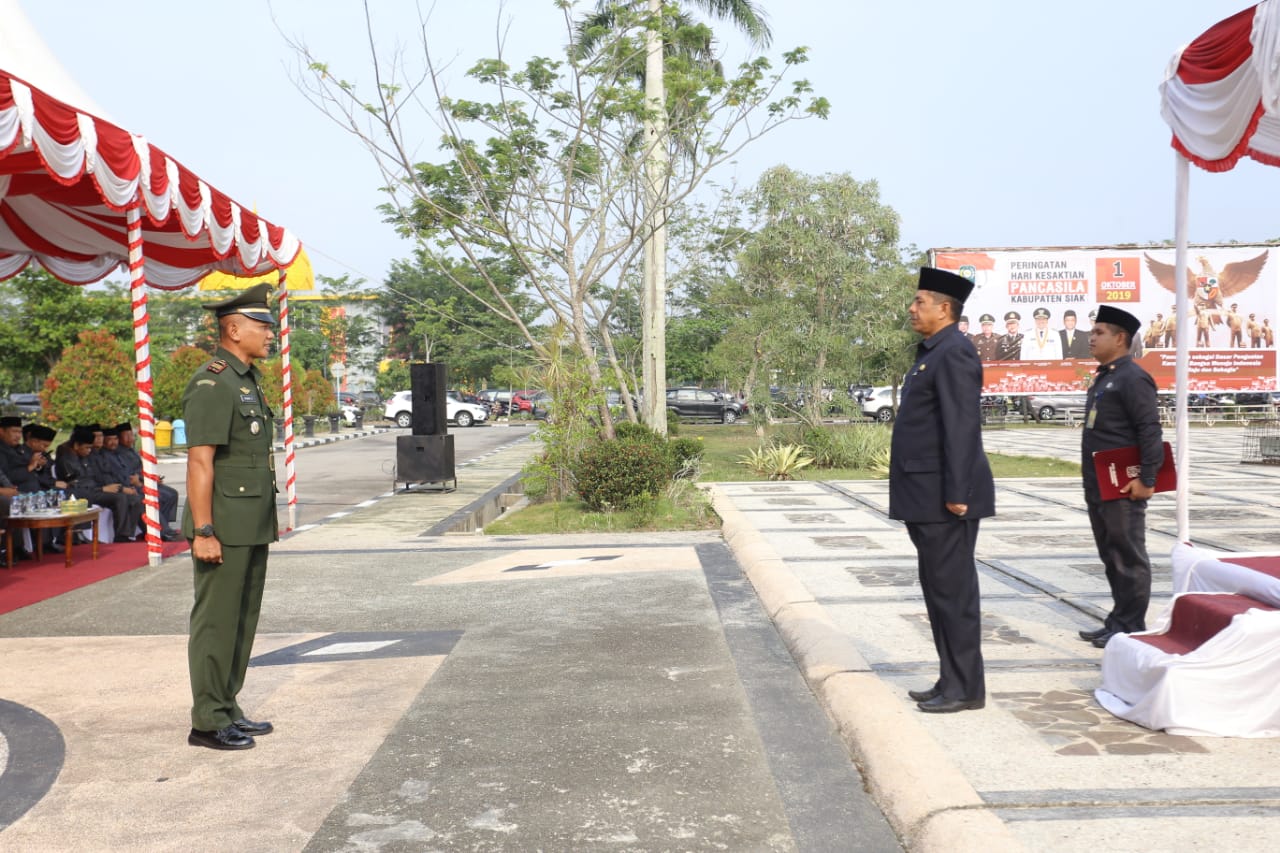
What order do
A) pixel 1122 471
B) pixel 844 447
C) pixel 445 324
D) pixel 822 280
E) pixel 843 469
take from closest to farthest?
1. pixel 1122 471
2. pixel 843 469
3. pixel 844 447
4. pixel 822 280
5. pixel 445 324

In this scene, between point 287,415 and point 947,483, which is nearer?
point 947,483

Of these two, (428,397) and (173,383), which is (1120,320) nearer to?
(428,397)

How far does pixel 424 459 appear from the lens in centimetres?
1612

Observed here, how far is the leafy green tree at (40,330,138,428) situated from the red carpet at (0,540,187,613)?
576 inches

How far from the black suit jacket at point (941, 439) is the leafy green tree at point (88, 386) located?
2243 centimetres

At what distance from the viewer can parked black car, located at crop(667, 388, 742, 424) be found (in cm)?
4112

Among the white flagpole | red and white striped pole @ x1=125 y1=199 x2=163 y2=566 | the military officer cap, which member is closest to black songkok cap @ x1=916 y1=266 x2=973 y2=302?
the white flagpole

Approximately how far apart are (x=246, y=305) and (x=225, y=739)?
1.81 metres

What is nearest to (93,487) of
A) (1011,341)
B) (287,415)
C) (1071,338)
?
(287,415)

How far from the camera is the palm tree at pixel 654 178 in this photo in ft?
51.5

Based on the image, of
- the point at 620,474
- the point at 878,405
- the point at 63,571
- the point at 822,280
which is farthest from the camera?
the point at 878,405

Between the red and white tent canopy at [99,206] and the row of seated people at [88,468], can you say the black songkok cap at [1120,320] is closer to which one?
the red and white tent canopy at [99,206]

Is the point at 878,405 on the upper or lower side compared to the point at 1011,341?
lower

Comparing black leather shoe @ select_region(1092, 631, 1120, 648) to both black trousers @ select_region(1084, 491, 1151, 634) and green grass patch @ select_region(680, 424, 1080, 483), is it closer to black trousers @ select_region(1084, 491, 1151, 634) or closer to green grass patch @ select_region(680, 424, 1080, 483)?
black trousers @ select_region(1084, 491, 1151, 634)
